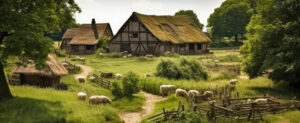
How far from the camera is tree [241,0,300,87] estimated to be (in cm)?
2000

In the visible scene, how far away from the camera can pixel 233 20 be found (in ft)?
220

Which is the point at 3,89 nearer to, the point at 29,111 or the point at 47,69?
the point at 29,111

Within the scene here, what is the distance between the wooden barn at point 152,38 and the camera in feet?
158

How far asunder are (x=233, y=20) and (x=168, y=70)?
152 ft

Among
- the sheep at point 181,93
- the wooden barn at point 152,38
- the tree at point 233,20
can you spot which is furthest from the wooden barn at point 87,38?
the sheep at point 181,93

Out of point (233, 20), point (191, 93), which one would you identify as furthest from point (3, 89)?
point (233, 20)

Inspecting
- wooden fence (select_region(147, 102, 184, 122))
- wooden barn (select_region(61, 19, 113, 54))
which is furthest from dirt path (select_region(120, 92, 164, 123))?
wooden barn (select_region(61, 19, 113, 54))

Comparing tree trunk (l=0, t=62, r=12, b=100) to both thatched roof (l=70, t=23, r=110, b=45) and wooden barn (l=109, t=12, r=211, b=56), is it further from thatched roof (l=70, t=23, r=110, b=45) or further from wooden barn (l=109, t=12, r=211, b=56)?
thatched roof (l=70, t=23, r=110, b=45)

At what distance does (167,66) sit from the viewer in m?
26.0

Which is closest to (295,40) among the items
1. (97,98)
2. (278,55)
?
(278,55)

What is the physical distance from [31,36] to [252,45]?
55.3ft

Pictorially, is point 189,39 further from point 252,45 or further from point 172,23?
point 252,45

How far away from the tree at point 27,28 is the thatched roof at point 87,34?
3866 centimetres

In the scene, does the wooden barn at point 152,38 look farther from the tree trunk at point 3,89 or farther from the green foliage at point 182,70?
the tree trunk at point 3,89
